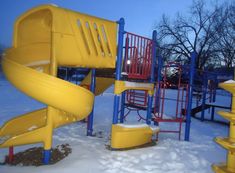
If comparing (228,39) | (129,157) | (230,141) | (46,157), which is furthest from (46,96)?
(228,39)

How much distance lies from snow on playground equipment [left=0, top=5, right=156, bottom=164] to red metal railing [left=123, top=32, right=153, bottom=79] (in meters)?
0.06

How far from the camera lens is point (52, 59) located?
4.88 metres

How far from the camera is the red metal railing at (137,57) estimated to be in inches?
253

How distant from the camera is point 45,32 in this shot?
230 inches

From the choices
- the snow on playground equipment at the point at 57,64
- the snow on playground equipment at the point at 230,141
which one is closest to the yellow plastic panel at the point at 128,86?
the snow on playground equipment at the point at 57,64

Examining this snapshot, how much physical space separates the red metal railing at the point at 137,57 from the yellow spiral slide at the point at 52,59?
0.44 m

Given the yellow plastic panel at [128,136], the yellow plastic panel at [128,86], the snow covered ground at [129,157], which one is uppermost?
the yellow plastic panel at [128,86]

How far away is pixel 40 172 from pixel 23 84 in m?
1.48

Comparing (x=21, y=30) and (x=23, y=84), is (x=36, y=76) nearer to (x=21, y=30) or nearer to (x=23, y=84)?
(x=23, y=84)

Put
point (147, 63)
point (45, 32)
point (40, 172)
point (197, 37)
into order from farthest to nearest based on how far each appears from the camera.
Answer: point (197, 37) < point (147, 63) < point (45, 32) < point (40, 172)

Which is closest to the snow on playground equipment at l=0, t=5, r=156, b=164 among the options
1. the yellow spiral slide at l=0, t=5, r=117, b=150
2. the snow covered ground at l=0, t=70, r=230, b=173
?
the yellow spiral slide at l=0, t=5, r=117, b=150

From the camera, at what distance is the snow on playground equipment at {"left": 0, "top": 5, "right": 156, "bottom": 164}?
463 cm

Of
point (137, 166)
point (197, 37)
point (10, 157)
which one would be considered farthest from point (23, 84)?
point (197, 37)

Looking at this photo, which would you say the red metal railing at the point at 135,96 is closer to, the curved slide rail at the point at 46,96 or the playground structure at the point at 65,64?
the playground structure at the point at 65,64
